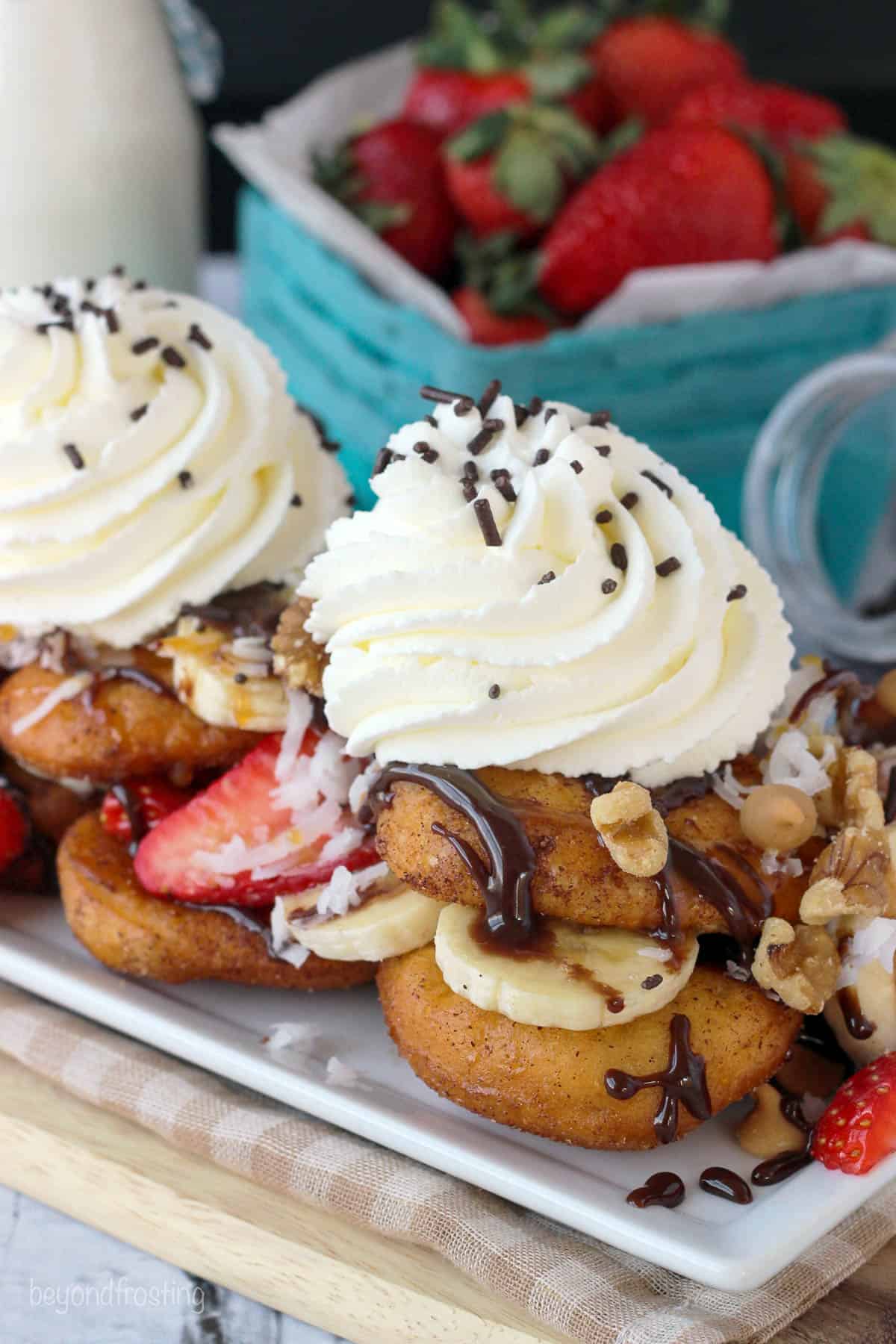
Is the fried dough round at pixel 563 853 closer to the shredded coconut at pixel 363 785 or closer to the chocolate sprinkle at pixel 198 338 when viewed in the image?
the shredded coconut at pixel 363 785

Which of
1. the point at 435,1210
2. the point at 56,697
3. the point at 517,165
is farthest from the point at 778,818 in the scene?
the point at 517,165

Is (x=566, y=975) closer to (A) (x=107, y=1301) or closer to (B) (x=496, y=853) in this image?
(B) (x=496, y=853)

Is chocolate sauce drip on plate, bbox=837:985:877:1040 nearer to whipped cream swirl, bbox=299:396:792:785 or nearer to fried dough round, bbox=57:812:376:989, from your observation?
whipped cream swirl, bbox=299:396:792:785

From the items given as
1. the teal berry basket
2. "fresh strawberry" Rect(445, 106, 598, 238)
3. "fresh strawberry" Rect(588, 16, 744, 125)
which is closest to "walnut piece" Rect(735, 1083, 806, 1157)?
the teal berry basket

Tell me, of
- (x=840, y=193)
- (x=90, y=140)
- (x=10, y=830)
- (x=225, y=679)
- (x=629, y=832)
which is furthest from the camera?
(x=840, y=193)

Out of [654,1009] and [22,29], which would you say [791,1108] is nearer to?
[654,1009]

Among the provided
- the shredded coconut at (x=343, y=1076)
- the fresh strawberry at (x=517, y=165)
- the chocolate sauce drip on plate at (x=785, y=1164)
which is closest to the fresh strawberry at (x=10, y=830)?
the shredded coconut at (x=343, y=1076)
